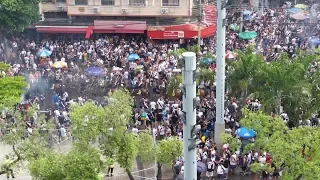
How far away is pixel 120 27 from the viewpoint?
131 feet

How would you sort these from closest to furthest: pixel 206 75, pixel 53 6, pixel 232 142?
pixel 232 142 → pixel 206 75 → pixel 53 6

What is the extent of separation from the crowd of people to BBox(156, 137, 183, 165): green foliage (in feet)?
7.45

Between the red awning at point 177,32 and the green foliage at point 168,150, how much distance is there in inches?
774

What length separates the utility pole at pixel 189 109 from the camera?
14.5 metres

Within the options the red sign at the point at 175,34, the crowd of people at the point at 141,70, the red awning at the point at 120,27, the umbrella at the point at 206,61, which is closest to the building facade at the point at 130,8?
the red awning at the point at 120,27

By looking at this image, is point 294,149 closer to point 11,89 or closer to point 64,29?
point 11,89

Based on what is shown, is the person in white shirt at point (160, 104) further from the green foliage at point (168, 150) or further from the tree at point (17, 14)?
the tree at point (17, 14)

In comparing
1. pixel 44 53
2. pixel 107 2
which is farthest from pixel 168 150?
pixel 107 2

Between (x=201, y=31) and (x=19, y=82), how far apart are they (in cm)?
1534

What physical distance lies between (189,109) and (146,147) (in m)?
5.77

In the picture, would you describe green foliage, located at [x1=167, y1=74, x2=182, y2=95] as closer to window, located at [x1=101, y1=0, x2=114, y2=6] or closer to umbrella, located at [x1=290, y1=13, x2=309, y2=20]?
window, located at [x1=101, y1=0, x2=114, y2=6]

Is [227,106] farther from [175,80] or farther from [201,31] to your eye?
[201,31]

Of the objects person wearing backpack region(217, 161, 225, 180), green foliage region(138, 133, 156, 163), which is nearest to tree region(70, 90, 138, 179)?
green foliage region(138, 133, 156, 163)

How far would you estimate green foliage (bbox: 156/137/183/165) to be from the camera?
66.8 ft
